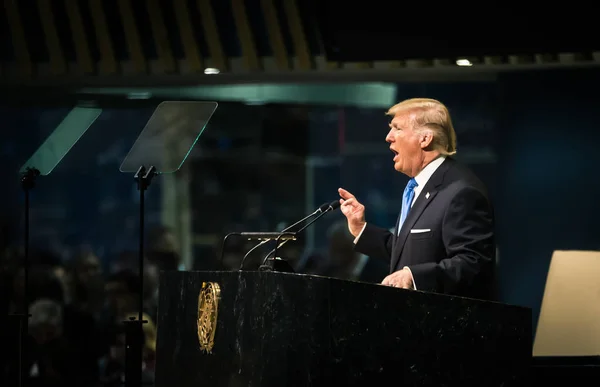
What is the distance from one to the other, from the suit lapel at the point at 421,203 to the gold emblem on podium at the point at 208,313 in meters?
0.77

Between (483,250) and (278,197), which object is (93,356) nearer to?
(278,197)

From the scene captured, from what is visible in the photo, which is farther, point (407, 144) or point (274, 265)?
point (407, 144)

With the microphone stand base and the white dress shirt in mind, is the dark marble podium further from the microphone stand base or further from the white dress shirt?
the white dress shirt

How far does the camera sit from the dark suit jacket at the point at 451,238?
292 centimetres

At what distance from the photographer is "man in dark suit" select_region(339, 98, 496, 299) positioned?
2.93 metres

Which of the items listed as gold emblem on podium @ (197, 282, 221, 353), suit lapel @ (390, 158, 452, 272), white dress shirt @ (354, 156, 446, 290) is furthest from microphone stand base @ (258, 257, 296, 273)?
white dress shirt @ (354, 156, 446, 290)

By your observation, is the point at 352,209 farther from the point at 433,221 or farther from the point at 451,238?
the point at 451,238

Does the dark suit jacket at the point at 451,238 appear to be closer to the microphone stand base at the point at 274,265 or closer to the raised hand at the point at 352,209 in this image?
the raised hand at the point at 352,209

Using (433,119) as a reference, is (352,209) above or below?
below

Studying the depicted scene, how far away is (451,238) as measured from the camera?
3100 millimetres

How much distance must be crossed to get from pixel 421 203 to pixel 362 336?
37.0 inches

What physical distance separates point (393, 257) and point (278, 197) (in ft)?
12.2

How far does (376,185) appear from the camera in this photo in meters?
6.87

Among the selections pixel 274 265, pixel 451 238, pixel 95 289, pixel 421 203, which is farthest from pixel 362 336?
pixel 95 289
